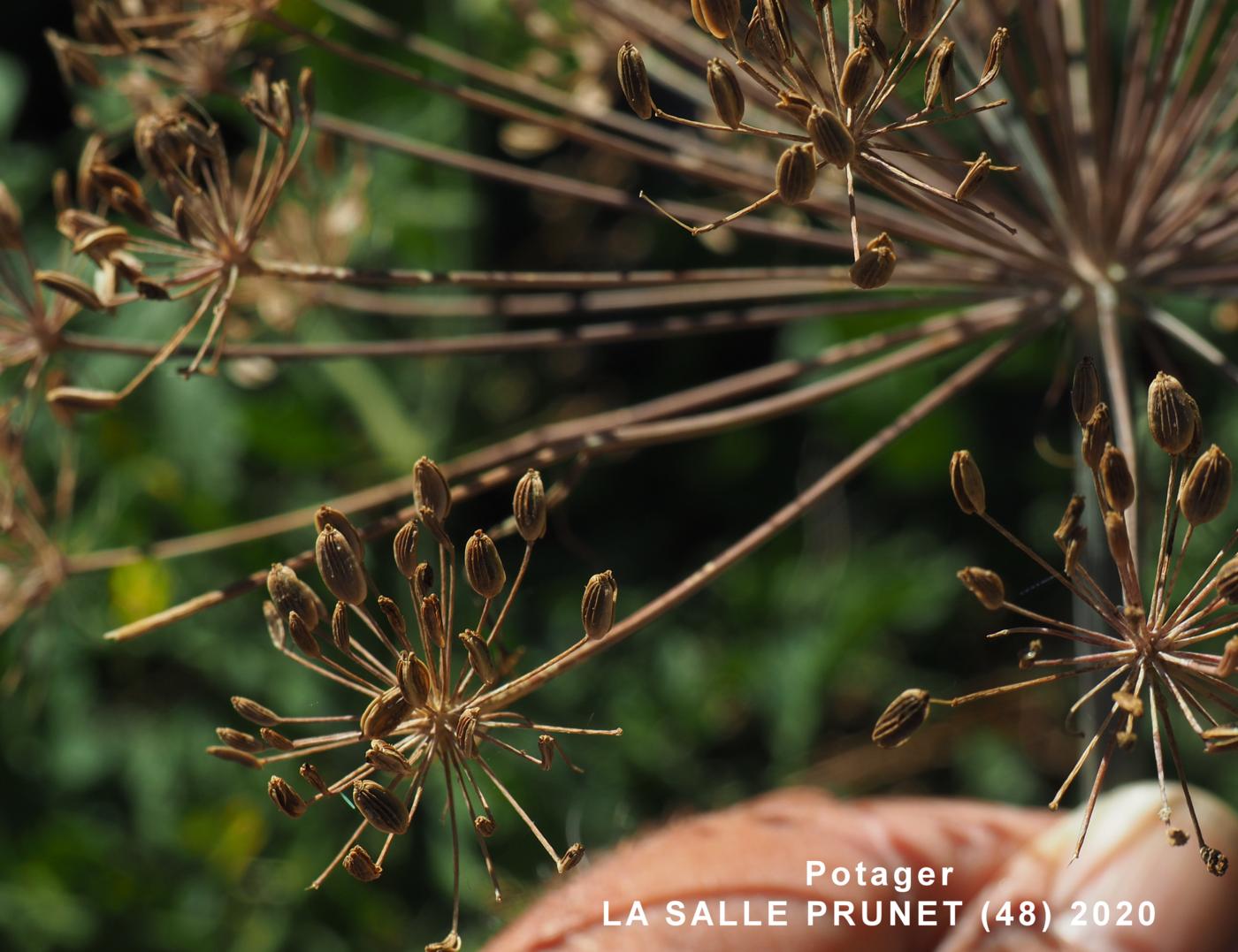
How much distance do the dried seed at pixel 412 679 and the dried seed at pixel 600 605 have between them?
12 centimetres

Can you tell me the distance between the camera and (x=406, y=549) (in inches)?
34.6

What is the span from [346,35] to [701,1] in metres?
1.59

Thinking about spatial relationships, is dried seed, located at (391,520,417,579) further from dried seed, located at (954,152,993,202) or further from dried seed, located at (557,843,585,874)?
dried seed, located at (954,152,993,202)

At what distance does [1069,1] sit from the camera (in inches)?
57.7

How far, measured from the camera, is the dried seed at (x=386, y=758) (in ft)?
2.68

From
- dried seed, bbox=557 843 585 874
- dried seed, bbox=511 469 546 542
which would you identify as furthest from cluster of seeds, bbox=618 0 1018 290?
dried seed, bbox=557 843 585 874

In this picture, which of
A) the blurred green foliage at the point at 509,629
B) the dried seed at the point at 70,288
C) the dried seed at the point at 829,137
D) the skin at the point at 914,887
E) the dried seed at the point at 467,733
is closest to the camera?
the dried seed at the point at 829,137

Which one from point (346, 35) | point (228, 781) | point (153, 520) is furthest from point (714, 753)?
point (346, 35)

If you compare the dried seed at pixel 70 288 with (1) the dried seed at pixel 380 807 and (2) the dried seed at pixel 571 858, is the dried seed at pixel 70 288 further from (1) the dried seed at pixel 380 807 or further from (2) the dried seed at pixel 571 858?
(2) the dried seed at pixel 571 858

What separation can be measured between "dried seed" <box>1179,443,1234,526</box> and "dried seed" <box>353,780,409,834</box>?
58 cm

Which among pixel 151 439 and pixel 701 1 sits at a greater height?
pixel 151 439

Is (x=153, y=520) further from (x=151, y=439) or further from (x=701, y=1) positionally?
(x=701, y=1)

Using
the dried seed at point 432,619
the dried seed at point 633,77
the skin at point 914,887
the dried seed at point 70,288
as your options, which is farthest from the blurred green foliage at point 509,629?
the dried seed at point 633,77

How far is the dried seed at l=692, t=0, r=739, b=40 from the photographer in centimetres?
81
